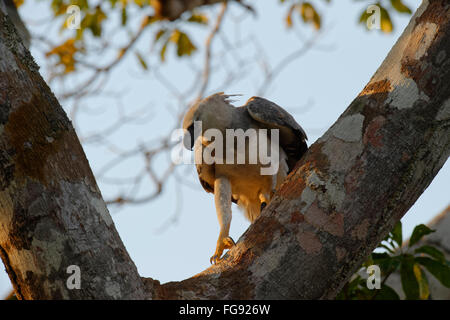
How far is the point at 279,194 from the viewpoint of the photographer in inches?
110

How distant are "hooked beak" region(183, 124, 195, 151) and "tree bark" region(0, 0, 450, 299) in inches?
93.2

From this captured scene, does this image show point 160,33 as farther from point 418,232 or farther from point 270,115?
point 418,232

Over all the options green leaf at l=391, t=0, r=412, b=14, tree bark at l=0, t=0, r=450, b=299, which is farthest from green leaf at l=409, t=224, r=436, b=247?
green leaf at l=391, t=0, r=412, b=14

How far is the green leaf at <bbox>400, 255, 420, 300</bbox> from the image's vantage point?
4.03 meters

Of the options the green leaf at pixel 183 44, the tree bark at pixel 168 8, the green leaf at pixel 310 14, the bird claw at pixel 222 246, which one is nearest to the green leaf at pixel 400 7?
the green leaf at pixel 310 14

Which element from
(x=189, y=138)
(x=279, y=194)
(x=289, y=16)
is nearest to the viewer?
(x=279, y=194)

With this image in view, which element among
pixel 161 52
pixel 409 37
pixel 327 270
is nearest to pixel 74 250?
pixel 327 270

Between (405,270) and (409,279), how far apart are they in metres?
0.07

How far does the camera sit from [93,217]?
2.44 metres

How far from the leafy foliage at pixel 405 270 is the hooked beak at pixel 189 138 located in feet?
6.31

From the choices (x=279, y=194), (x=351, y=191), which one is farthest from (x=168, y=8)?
(x=351, y=191)

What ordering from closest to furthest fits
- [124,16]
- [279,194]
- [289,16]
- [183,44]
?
[279,194] → [124,16] → [183,44] → [289,16]

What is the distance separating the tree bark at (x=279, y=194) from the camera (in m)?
2.37

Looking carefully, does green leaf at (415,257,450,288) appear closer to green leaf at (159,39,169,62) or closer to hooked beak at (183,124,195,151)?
hooked beak at (183,124,195,151)
